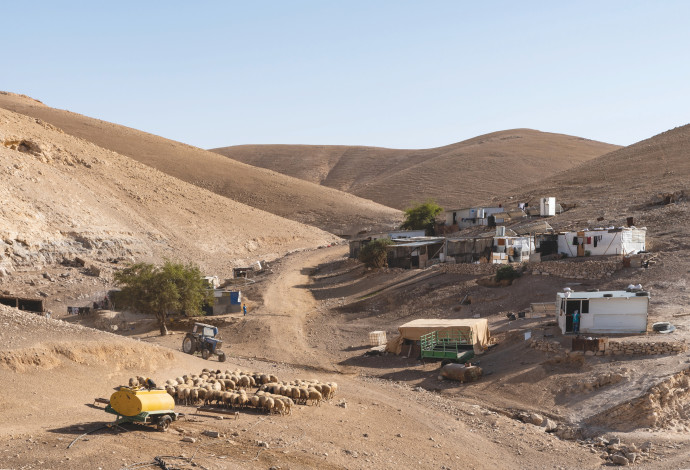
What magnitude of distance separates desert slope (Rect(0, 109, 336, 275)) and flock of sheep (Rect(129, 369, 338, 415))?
30062mm

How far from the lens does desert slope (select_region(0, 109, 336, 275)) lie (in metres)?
50.2

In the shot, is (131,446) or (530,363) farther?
(530,363)

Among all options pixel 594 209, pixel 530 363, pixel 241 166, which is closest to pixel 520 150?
pixel 241 166

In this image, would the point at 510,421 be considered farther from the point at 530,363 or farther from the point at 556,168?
the point at 556,168

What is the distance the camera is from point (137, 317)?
130 feet

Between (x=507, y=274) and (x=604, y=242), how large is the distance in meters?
6.06

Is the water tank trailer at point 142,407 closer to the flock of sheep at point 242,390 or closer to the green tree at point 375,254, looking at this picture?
the flock of sheep at point 242,390

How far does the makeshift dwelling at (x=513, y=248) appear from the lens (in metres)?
40.7

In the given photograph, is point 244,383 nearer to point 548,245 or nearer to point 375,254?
point 548,245

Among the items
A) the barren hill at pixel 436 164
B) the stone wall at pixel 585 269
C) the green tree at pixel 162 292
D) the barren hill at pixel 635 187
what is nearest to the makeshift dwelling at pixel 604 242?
the barren hill at pixel 635 187

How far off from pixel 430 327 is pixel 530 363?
4.75m

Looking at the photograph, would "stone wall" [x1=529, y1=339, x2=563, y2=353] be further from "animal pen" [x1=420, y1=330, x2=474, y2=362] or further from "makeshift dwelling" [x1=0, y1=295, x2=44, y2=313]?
"makeshift dwelling" [x1=0, y1=295, x2=44, y2=313]

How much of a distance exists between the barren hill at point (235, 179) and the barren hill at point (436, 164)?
55.3 feet

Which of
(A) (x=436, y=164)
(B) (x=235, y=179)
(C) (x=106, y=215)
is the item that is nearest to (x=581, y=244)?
(C) (x=106, y=215)
